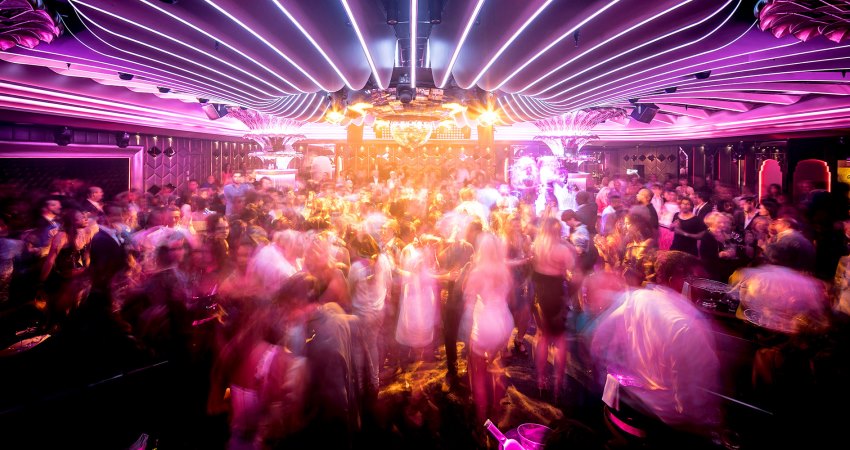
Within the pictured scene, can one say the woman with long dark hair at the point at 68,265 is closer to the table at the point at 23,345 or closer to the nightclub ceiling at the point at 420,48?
the table at the point at 23,345

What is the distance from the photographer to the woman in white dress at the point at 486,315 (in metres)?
3.09

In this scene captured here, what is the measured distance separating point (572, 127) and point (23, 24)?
278 inches

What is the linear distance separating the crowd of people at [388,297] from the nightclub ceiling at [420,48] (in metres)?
1.31

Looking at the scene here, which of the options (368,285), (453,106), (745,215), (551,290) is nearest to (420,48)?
(453,106)

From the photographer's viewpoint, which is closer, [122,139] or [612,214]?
[612,214]

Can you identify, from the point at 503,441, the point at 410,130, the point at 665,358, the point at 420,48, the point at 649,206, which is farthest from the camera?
the point at 410,130

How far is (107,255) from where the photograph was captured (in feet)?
11.1

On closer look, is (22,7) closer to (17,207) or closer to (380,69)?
(380,69)

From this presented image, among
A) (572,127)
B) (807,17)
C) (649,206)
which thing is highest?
(572,127)

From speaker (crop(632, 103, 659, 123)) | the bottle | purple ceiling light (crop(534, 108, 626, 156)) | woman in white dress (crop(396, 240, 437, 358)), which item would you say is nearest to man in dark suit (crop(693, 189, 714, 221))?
speaker (crop(632, 103, 659, 123))

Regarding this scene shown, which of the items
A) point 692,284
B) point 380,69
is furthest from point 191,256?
point 692,284

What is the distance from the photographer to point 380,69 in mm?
3455

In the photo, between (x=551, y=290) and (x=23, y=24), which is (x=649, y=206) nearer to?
(x=551, y=290)

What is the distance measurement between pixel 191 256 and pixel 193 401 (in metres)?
1.16
